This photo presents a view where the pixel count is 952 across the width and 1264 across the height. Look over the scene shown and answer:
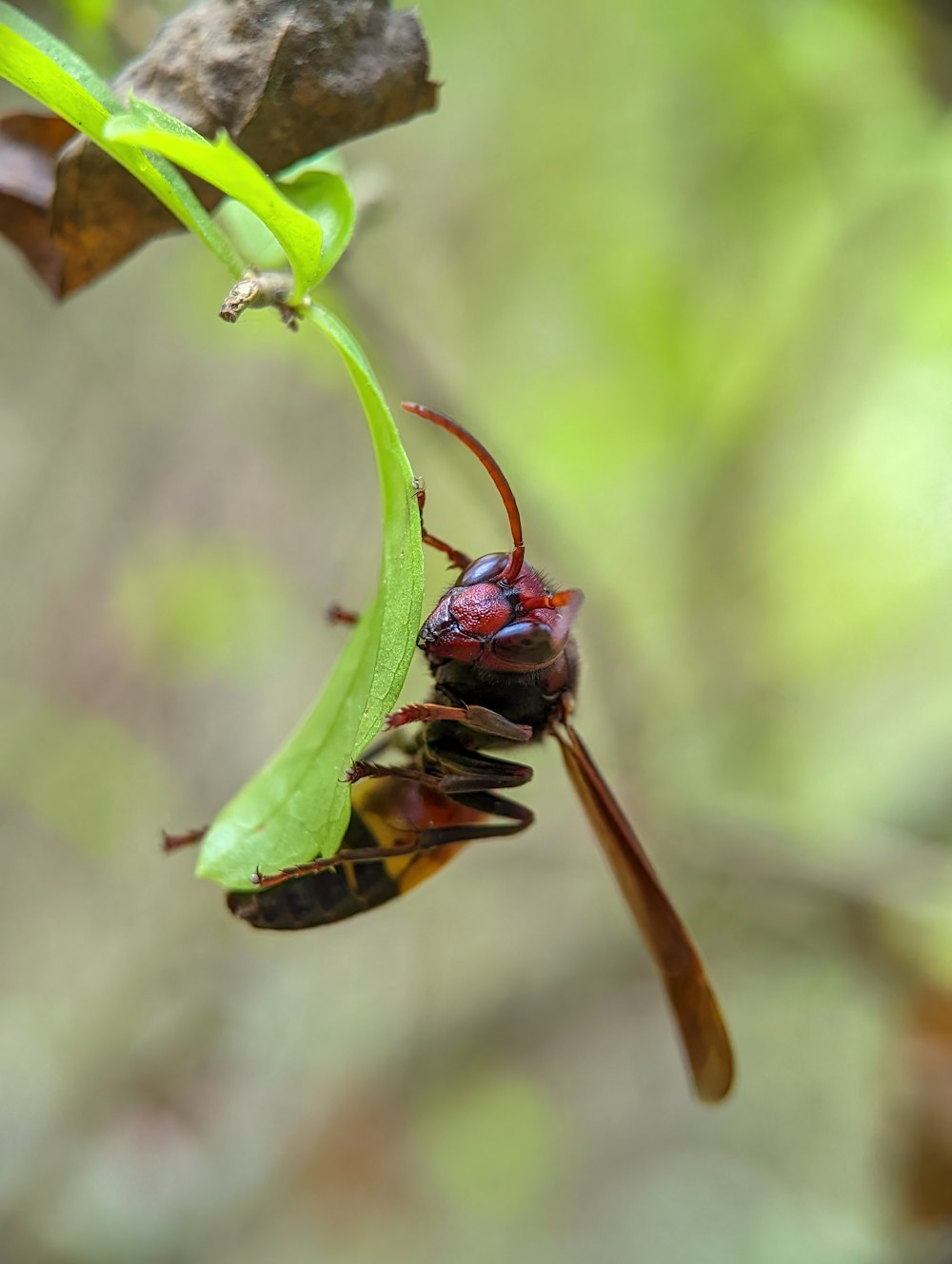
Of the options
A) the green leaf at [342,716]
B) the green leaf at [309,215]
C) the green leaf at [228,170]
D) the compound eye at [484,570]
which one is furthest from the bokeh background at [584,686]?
the green leaf at [228,170]

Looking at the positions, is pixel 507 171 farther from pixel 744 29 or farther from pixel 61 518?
pixel 61 518

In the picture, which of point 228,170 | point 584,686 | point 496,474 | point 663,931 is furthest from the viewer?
point 584,686

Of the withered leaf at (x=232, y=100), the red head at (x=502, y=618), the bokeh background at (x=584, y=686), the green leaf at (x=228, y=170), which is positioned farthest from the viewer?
the bokeh background at (x=584, y=686)

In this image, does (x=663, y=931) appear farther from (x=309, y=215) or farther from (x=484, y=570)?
(x=309, y=215)

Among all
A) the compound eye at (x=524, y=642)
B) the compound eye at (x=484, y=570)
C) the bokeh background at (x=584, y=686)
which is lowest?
the bokeh background at (x=584, y=686)

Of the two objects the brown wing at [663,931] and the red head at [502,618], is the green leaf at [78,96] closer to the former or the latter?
the red head at [502,618]

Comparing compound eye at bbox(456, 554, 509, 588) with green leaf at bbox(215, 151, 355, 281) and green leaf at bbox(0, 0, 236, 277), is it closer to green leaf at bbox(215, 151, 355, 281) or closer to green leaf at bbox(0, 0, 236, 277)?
green leaf at bbox(215, 151, 355, 281)

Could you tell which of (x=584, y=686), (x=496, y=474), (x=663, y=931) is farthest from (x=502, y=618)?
(x=584, y=686)
